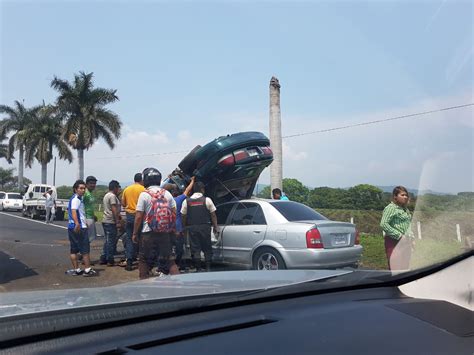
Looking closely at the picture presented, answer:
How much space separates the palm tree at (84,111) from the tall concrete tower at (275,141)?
25237 millimetres

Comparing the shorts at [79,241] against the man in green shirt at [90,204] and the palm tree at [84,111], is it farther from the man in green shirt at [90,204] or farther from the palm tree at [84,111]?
the palm tree at [84,111]

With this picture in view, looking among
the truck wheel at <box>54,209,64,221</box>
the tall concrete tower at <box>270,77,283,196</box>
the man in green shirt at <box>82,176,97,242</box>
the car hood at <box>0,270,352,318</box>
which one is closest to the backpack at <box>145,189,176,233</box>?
the man in green shirt at <box>82,176,97,242</box>

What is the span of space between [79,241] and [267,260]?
3226mm

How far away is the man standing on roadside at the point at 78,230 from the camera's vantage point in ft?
25.6

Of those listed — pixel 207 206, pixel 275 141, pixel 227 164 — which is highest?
pixel 275 141

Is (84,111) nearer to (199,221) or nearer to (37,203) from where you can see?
(37,203)

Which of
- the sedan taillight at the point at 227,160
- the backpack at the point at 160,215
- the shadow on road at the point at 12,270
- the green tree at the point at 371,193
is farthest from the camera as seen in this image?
the sedan taillight at the point at 227,160

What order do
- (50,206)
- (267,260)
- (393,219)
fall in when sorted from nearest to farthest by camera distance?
1. (393,219)
2. (267,260)
3. (50,206)

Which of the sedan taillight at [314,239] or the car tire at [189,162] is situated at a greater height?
the car tire at [189,162]

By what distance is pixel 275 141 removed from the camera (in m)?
16.1

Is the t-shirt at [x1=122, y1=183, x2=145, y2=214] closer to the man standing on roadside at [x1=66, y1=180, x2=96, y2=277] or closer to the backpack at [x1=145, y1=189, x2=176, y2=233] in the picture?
the man standing on roadside at [x1=66, y1=180, x2=96, y2=277]

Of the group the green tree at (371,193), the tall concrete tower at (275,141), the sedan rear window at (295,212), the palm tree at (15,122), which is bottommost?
the sedan rear window at (295,212)

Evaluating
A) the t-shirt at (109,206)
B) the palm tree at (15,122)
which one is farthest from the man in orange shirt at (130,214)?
the palm tree at (15,122)

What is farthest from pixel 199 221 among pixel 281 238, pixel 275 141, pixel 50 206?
pixel 50 206
